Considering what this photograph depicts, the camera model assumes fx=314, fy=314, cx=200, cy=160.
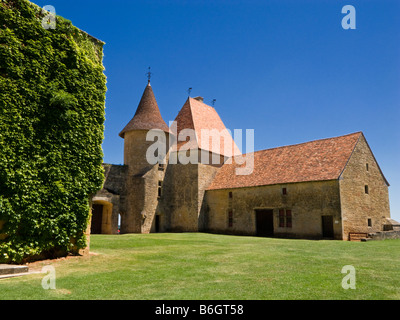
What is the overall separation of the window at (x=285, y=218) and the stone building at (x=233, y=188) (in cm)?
7

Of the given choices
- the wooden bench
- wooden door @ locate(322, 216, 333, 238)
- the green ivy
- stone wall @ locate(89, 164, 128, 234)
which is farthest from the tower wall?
the green ivy

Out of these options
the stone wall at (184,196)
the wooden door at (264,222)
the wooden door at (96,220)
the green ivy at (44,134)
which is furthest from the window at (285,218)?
the green ivy at (44,134)

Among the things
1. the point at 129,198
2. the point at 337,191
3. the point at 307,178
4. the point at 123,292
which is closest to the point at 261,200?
the point at 307,178

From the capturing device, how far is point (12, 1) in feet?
31.7

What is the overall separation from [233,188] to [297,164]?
5.73 m

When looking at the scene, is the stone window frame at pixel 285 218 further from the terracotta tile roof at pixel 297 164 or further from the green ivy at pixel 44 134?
the green ivy at pixel 44 134

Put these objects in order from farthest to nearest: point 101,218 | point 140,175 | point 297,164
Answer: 1. point 140,175
2. point 101,218
3. point 297,164

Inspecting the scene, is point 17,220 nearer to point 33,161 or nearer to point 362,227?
point 33,161

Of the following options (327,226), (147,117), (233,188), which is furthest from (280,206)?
(147,117)

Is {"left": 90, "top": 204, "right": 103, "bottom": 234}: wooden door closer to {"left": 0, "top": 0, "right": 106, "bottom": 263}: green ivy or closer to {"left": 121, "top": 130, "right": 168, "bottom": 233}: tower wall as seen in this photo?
{"left": 121, "top": 130, "right": 168, "bottom": 233}: tower wall

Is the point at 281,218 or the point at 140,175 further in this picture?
the point at 140,175

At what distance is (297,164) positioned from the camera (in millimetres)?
24766

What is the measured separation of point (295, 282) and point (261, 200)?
1836 centimetres

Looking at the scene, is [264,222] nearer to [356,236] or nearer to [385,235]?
[356,236]
